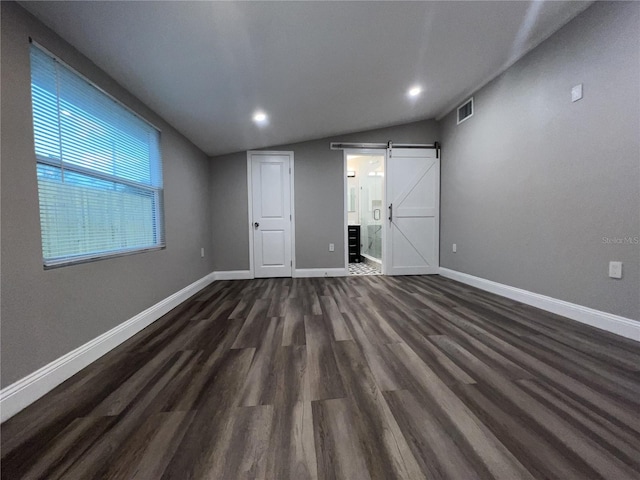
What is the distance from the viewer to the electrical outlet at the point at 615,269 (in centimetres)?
176

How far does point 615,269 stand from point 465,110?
2.53m

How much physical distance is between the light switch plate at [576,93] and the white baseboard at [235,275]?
4179 mm

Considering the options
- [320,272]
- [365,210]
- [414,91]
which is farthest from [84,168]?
[365,210]

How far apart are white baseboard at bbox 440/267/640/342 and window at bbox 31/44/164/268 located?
3.71 m

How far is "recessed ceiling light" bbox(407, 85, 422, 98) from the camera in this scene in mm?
2751

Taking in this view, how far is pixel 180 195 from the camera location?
2.82 meters

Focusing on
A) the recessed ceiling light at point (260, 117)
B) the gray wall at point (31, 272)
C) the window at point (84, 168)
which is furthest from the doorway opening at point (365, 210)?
the gray wall at point (31, 272)

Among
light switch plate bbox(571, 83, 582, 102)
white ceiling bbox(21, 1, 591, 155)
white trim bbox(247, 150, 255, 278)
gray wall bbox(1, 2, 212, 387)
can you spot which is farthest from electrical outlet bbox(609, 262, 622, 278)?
white trim bbox(247, 150, 255, 278)

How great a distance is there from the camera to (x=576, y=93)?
1.98 meters

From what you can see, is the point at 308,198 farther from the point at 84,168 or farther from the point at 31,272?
the point at 31,272

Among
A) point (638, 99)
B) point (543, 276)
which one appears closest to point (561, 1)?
point (638, 99)

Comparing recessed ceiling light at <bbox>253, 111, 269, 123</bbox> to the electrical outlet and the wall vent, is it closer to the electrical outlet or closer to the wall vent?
the wall vent

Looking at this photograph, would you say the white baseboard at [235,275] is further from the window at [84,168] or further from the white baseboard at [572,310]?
the white baseboard at [572,310]

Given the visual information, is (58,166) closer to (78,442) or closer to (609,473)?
(78,442)
